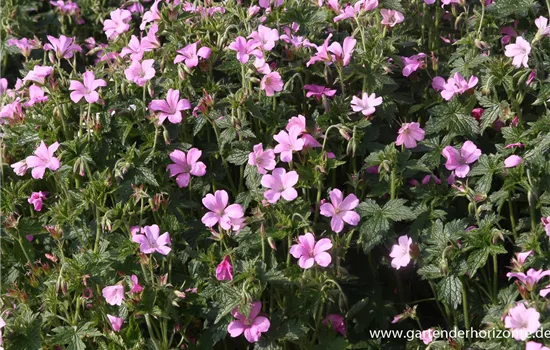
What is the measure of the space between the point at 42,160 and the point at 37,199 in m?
0.18

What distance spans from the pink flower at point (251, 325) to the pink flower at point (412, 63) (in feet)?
3.28

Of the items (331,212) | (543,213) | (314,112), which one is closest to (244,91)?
(314,112)

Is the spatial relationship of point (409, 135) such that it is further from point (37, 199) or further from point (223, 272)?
point (37, 199)

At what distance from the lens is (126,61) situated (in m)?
3.14

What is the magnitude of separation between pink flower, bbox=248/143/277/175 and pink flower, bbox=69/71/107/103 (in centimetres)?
53

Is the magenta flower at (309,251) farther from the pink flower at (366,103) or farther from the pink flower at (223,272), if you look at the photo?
the pink flower at (366,103)

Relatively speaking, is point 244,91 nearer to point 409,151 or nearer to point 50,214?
point 409,151

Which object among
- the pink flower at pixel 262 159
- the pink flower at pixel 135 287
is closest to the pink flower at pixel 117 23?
the pink flower at pixel 262 159

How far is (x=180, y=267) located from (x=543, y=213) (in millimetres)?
1082

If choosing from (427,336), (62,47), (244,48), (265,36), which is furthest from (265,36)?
(427,336)

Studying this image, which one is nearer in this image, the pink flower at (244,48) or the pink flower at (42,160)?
the pink flower at (42,160)

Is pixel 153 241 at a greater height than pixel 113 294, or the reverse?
pixel 153 241

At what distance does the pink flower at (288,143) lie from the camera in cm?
269

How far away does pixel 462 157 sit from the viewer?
109 inches
